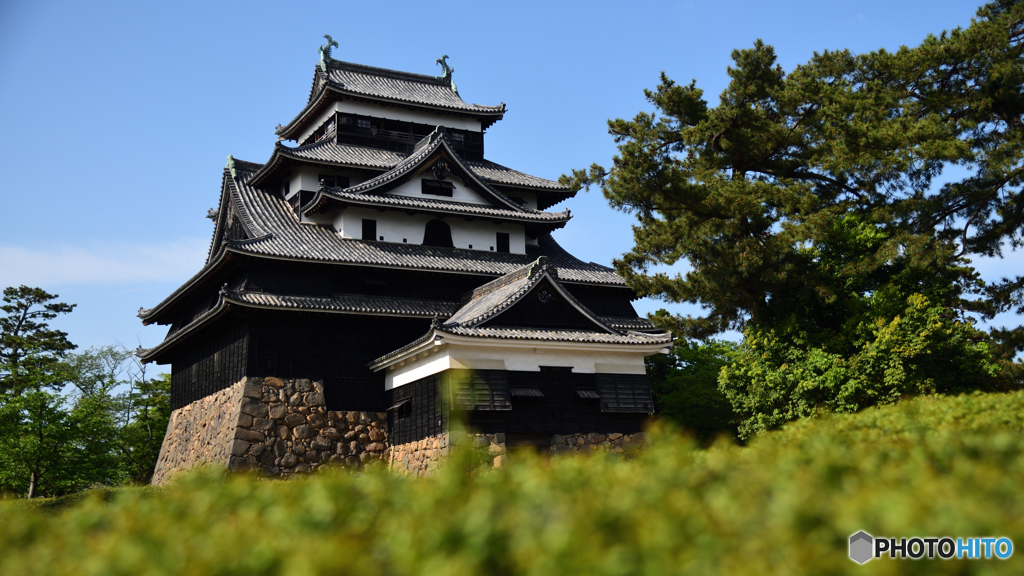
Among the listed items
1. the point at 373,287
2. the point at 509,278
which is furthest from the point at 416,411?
the point at 373,287

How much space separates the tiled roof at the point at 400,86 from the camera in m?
34.1

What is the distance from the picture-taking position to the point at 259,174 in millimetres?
30453

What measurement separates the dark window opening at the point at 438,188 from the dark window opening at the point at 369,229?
7.44 feet

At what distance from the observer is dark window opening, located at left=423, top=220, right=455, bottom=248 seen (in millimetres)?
28781

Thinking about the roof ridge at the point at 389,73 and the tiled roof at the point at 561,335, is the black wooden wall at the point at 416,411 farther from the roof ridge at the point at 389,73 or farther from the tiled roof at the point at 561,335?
the roof ridge at the point at 389,73

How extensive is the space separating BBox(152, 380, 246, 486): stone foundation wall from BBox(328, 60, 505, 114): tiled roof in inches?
552

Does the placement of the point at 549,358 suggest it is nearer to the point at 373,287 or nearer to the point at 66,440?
the point at 373,287

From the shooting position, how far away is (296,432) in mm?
23109

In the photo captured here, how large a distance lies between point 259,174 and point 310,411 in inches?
434

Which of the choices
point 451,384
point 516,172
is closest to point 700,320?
point 451,384

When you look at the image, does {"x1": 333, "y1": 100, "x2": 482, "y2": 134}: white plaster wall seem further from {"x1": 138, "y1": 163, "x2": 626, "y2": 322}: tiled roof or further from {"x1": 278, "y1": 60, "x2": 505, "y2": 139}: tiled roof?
{"x1": 138, "y1": 163, "x2": 626, "y2": 322}: tiled roof

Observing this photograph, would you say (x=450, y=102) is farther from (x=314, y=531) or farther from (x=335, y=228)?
(x=314, y=531)

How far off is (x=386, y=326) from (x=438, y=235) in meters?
4.91

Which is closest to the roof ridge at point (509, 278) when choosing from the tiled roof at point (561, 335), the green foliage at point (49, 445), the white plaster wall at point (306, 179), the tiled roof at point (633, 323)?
the tiled roof at point (561, 335)
